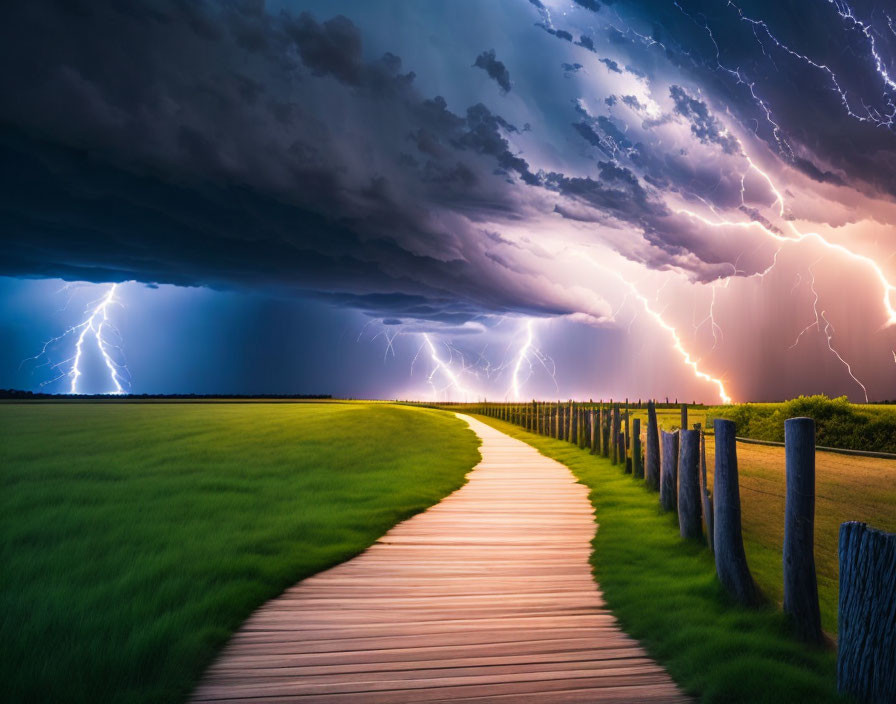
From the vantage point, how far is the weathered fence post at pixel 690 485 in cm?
646

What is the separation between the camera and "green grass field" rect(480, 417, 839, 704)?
130 inches

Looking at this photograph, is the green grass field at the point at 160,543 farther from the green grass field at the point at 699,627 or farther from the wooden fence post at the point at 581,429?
the wooden fence post at the point at 581,429

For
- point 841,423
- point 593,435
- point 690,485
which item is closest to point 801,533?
point 690,485

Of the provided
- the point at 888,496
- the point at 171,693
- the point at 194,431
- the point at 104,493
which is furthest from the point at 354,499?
the point at 194,431

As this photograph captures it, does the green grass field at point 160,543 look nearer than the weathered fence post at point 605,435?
Yes

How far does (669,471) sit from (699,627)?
14.4ft

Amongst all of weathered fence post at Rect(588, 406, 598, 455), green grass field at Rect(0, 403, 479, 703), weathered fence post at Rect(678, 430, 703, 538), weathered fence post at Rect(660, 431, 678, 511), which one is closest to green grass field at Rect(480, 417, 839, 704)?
weathered fence post at Rect(678, 430, 703, 538)

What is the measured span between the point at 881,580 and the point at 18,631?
527cm

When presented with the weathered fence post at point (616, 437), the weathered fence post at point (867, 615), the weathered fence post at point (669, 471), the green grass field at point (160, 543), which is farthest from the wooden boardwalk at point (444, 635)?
the weathered fence post at point (616, 437)

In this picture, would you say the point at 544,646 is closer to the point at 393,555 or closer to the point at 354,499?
the point at 393,555

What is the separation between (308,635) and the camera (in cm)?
405

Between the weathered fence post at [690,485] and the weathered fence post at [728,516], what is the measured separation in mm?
1517

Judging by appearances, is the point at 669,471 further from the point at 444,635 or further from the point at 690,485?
the point at 444,635

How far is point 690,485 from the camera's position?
6.57 meters
